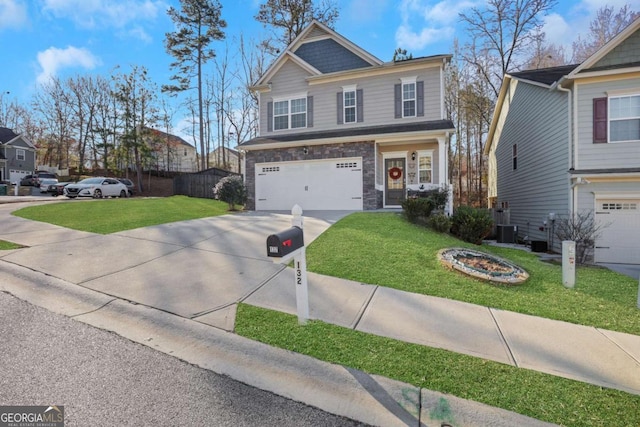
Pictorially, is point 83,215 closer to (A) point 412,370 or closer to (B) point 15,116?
(A) point 412,370

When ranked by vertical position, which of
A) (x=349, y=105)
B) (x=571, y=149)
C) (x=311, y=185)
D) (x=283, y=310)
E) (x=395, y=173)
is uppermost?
(x=349, y=105)

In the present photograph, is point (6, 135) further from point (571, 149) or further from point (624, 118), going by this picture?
point (624, 118)

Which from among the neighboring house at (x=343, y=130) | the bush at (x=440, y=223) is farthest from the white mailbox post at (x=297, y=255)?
the neighboring house at (x=343, y=130)

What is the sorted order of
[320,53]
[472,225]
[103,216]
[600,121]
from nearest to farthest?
1. [472,225]
2. [600,121]
3. [103,216]
4. [320,53]

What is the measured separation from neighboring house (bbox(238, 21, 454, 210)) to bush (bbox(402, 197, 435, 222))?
7.60 feet

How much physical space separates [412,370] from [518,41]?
25698mm

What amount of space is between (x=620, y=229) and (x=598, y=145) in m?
2.87

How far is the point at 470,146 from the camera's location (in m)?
26.5

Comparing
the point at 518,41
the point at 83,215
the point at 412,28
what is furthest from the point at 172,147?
the point at 518,41

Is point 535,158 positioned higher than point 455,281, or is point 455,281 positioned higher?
point 535,158

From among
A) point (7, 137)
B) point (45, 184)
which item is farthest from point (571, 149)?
point (7, 137)

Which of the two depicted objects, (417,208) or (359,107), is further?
(359,107)

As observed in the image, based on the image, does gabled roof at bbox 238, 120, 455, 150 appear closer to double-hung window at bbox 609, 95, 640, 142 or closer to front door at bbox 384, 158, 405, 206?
front door at bbox 384, 158, 405, 206

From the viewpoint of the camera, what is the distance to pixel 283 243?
3119 millimetres
